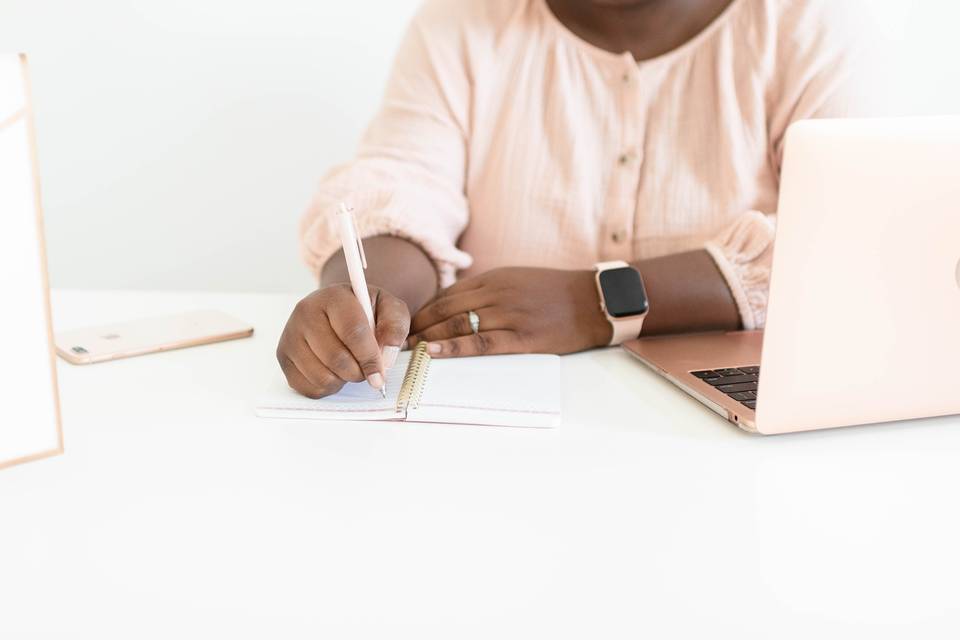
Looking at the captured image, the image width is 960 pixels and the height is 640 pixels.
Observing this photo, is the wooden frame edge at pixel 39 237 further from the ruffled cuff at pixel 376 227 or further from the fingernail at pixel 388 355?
the ruffled cuff at pixel 376 227

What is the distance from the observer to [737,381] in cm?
77

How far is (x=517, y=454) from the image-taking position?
0.66 metres

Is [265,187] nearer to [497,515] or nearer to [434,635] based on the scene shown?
[497,515]

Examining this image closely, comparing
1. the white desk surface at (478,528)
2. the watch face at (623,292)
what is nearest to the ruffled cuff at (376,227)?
the watch face at (623,292)

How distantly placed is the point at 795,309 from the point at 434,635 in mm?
344

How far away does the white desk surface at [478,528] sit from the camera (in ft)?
1.50

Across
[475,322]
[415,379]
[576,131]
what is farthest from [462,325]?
[576,131]

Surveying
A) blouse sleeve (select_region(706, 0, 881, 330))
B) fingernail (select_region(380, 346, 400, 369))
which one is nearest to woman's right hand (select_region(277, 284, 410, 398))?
fingernail (select_region(380, 346, 400, 369))

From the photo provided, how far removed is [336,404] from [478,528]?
0.78ft

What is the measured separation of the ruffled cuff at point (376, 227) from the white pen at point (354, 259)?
293 millimetres

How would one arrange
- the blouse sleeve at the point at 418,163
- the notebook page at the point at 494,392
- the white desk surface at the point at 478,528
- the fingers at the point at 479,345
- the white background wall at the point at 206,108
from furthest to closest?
the white background wall at the point at 206,108 → the blouse sleeve at the point at 418,163 → the fingers at the point at 479,345 → the notebook page at the point at 494,392 → the white desk surface at the point at 478,528

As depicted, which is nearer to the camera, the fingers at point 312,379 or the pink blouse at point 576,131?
the fingers at point 312,379

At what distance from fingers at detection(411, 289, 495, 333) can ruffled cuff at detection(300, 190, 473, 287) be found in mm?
184

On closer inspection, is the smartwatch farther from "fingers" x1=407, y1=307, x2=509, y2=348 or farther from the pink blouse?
the pink blouse
